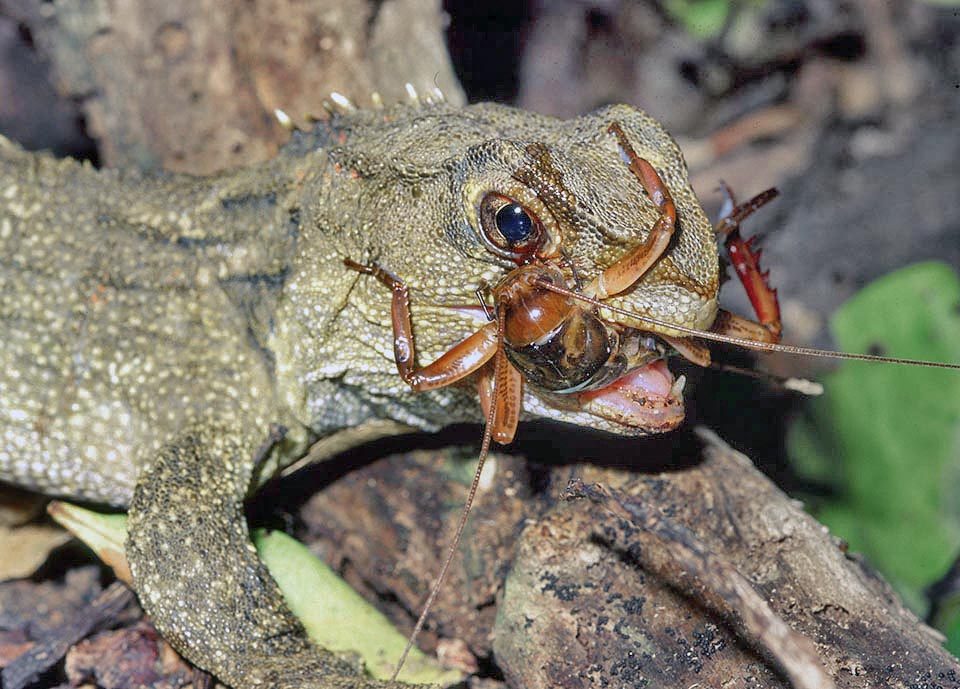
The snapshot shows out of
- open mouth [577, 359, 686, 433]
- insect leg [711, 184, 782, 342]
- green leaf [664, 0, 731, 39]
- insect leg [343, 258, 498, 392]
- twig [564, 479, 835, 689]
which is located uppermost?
green leaf [664, 0, 731, 39]

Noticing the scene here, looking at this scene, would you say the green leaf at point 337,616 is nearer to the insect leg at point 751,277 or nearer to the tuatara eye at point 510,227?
the tuatara eye at point 510,227

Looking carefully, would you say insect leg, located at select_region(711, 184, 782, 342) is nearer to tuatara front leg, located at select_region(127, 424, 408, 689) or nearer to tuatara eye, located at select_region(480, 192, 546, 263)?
tuatara eye, located at select_region(480, 192, 546, 263)

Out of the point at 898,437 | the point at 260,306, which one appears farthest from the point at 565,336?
the point at 898,437

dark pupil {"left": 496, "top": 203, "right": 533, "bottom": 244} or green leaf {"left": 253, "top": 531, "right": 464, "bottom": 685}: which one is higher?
dark pupil {"left": 496, "top": 203, "right": 533, "bottom": 244}

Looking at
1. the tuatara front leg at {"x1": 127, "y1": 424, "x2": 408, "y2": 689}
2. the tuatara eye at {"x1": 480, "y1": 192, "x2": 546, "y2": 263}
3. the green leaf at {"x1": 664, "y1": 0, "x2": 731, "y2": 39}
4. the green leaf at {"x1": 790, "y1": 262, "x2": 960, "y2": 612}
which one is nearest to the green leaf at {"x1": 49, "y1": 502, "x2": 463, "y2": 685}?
the tuatara front leg at {"x1": 127, "y1": 424, "x2": 408, "y2": 689}

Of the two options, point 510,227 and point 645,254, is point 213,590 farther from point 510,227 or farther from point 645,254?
point 645,254

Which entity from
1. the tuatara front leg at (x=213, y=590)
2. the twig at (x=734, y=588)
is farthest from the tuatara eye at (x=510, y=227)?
the tuatara front leg at (x=213, y=590)
